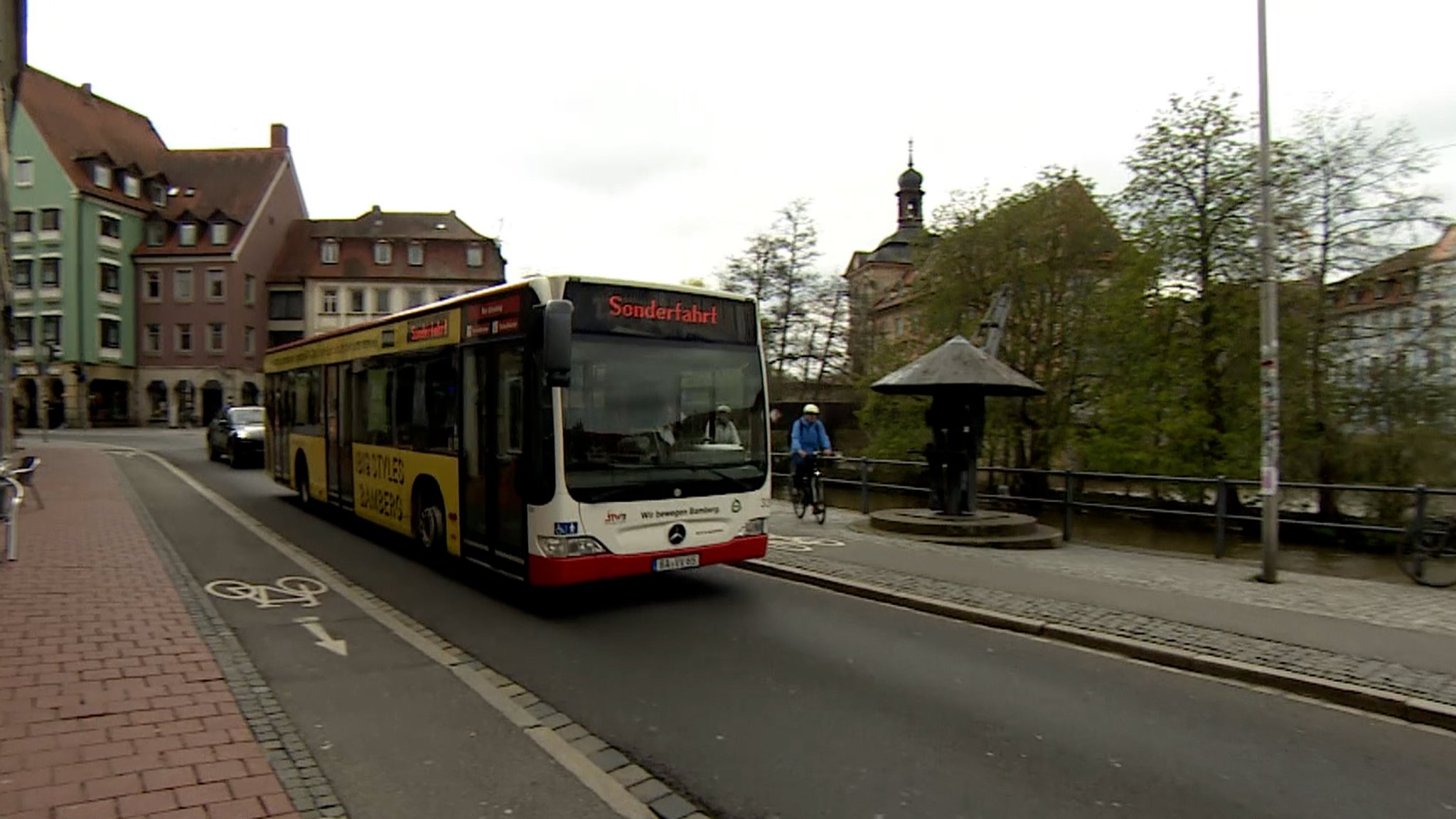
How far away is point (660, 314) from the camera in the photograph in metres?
8.30

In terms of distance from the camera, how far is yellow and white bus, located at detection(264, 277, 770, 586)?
753 cm

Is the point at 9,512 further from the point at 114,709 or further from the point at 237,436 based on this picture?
the point at 237,436

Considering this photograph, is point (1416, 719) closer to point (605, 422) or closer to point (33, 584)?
point (605, 422)

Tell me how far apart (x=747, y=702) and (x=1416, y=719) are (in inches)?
153

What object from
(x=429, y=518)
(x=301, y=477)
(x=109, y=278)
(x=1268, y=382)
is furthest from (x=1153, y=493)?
(x=109, y=278)

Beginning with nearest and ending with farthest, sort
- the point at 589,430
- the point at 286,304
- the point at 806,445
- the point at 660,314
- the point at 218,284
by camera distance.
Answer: the point at 589,430 → the point at 660,314 → the point at 806,445 → the point at 218,284 → the point at 286,304

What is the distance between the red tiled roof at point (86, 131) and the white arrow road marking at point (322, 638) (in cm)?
6121

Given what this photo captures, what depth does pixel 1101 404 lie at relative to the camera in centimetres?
2192

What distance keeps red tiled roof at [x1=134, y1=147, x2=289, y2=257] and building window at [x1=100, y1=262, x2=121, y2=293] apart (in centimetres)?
210

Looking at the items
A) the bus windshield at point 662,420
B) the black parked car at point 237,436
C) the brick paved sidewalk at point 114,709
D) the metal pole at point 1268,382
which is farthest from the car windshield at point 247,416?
the metal pole at point 1268,382

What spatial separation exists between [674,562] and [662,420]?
4.12ft

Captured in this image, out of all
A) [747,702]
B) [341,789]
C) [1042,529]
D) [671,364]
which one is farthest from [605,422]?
[1042,529]

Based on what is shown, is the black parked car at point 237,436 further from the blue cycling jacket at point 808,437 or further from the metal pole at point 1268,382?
the metal pole at point 1268,382

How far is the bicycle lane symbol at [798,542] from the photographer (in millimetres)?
11320
